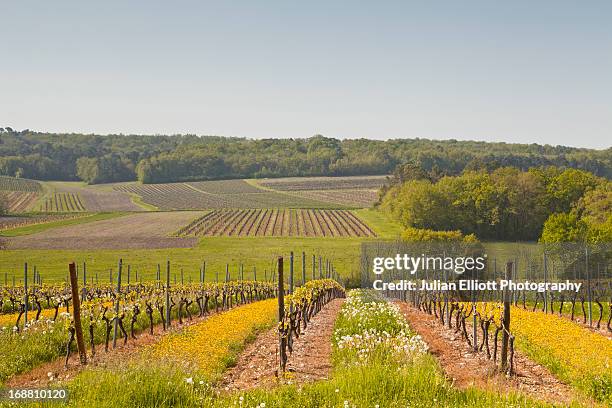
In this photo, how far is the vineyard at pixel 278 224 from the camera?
88.5m

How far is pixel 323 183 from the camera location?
16300cm

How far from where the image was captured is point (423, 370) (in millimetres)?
9883

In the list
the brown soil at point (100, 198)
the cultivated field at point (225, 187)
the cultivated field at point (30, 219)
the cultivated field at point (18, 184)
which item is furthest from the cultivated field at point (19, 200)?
the cultivated field at point (225, 187)

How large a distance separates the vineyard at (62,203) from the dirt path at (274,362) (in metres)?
108

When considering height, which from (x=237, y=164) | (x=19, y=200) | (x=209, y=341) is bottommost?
(x=19, y=200)

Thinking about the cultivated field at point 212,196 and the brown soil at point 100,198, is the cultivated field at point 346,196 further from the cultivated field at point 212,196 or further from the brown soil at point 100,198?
the brown soil at point 100,198

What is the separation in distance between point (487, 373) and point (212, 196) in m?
127

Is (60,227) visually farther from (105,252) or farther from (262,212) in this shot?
(262,212)

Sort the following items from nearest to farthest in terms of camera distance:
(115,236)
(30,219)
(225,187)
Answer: (115,236) → (30,219) → (225,187)

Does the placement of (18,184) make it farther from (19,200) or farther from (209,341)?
(209,341)

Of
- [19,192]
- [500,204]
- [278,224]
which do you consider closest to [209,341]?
[278,224]

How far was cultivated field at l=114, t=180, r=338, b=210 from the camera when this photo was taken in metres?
123

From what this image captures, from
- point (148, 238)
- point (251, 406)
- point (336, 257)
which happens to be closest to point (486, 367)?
point (251, 406)

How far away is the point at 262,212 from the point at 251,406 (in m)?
106
